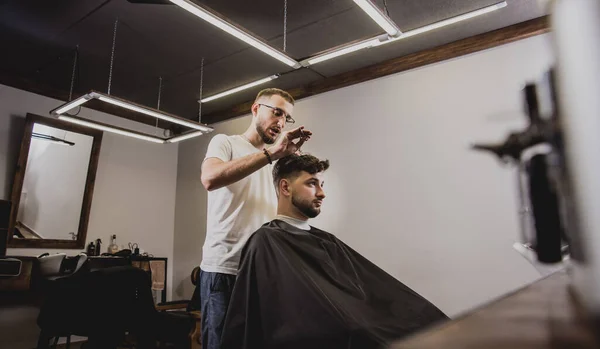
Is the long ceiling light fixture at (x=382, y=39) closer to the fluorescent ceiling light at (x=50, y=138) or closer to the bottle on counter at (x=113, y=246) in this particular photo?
the fluorescent ceiling light at (x=50, y=138)

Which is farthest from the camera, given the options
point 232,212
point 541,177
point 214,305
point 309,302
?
point 232,212

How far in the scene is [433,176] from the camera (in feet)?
11.8

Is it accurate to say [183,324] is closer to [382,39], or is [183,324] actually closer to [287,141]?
[287,141]

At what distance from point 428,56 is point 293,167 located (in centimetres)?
240

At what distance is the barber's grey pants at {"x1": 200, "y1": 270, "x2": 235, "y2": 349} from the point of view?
1563 mm

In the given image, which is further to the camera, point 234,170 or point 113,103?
point 113,103

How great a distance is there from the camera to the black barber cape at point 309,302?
50.8 inches

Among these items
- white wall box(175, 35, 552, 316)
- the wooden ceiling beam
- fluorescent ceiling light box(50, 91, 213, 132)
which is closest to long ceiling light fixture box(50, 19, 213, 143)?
fluorescent ceiling light box(50, 91, 213, 132)

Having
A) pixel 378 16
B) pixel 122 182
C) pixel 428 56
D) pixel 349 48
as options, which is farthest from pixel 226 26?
pixel 122 182

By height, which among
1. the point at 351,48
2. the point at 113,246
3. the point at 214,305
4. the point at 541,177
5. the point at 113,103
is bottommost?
the point at 214,305

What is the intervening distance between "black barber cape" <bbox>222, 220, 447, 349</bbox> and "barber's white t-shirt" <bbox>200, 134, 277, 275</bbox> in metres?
0.06

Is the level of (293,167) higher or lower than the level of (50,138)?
lower

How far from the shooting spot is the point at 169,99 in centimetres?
488

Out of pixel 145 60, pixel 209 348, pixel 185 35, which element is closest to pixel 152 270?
pixel 145 60
